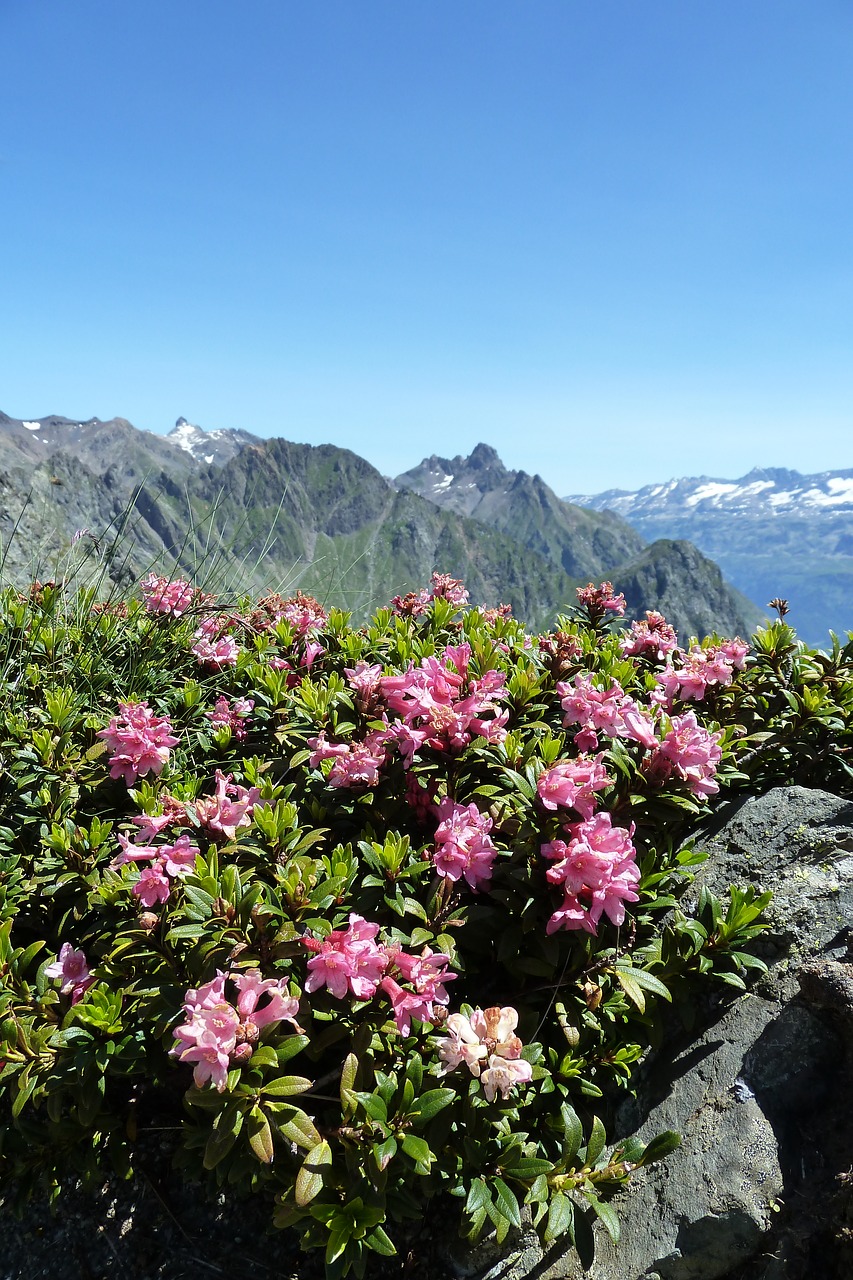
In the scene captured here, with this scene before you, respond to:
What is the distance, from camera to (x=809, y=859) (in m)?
2.74

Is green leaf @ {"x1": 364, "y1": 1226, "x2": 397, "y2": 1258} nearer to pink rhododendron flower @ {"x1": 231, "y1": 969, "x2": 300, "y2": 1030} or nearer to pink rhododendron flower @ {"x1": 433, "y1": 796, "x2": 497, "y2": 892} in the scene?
pink rhododendron flower @ {"x1": 231, "y1": 969, "x2": 300, "y2": 1030}

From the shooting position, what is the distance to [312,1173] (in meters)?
1.96

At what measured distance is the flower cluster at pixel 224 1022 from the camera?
1854 mm

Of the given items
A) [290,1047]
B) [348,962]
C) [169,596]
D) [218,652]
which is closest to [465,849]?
[348,962]

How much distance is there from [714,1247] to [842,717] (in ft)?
7.04

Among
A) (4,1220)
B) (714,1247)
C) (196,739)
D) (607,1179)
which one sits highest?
(196,739)

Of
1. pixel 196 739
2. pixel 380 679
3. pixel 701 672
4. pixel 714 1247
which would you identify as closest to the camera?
pixel 714 1247

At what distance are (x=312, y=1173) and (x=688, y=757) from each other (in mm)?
1767

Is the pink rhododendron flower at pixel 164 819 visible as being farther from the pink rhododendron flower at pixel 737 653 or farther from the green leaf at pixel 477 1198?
the pink rhododendron flower at pixel 737 653

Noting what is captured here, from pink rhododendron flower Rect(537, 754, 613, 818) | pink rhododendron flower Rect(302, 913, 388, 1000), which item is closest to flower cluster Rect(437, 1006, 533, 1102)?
pink rhododendron flower Rect(302, 913, 388, 1000)

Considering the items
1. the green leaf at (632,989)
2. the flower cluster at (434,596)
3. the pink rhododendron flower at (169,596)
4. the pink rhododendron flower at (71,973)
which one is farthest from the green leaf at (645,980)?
the pink rhododendron flower at (169,596)

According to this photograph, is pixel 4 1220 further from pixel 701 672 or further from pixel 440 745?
pixel 701 672

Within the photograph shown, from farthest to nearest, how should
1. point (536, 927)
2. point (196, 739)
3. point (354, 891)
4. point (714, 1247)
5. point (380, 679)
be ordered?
point (196, 739)
point (380, 679)
point (354, 891)
point (536, 927)
point (714, 1247)

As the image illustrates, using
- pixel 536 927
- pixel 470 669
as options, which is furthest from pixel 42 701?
pixel 536 927
